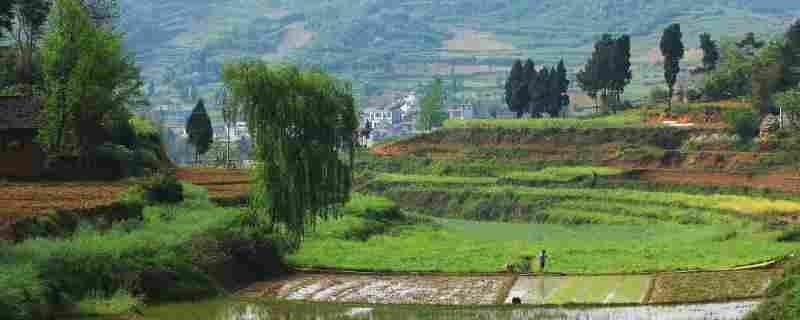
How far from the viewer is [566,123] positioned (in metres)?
92.5

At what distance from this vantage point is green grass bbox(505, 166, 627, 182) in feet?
248

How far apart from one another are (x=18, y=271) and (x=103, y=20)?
46889mm

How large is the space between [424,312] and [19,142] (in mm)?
23737

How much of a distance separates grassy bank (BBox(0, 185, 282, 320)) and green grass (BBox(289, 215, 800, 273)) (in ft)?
10.5

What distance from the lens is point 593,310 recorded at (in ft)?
114

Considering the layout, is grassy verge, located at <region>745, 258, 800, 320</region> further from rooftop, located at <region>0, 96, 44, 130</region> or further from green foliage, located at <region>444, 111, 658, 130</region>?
green foliage, located at <region>444, 111, 658, 130</region>

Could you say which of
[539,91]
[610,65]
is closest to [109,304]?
[610,65]

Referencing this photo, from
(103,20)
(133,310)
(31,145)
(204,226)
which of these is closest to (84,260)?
(133,310)

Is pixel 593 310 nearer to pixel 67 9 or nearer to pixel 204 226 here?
pixel 204 226

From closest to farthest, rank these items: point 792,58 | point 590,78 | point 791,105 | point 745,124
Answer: point 791,105
point 745,124
point 792,58
point 590,78

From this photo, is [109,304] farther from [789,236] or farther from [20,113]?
[789,236]

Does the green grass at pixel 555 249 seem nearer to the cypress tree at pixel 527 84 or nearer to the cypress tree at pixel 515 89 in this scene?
the cypress tree at pixel 527 84

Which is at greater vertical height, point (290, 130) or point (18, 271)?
point (290, 130)

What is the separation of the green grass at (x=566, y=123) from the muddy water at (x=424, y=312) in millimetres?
53748
